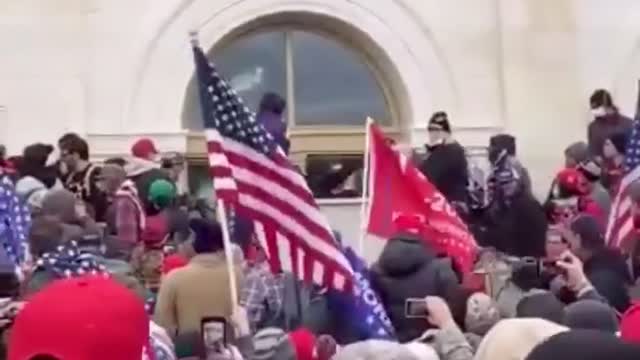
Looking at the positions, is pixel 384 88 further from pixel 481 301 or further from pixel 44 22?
pixel 481 301

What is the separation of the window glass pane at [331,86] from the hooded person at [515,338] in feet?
41.1

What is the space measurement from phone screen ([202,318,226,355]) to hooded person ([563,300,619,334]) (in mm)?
1352

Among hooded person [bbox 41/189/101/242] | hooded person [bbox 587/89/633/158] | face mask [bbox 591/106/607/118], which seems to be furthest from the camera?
face mask [bbox 591/106/607/118]

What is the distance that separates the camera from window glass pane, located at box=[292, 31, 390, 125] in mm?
17078

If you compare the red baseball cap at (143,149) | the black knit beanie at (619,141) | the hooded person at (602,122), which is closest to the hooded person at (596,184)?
the black knit beanie at (619,141)

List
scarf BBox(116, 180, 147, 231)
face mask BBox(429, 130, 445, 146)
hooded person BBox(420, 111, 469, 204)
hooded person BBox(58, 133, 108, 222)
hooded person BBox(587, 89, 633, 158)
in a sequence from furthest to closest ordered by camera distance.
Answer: hooded person BBox(587, 89, 633, 158)
face mask BBox(429, 130, 445, 146)
hooded person BBox(420, 111, 469, 204)
hooded person BBox(58, 133, 108, 222)
scarf BBox(116, 180, 147, 231)

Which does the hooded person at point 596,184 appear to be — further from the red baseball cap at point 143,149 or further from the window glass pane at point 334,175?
the red baseball cap at point 143,149

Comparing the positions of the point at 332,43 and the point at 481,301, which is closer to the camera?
the point at 481,301

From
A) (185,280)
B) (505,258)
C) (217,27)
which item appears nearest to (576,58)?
(217,27)

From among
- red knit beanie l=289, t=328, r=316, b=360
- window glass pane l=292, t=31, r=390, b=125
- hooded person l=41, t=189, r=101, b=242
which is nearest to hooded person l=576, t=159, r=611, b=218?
window glass pane l=292, t=31, r=390, b=125

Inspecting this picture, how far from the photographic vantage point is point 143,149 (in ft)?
47.9

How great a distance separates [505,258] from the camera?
11.1 m

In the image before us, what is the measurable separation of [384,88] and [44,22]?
11.3ft

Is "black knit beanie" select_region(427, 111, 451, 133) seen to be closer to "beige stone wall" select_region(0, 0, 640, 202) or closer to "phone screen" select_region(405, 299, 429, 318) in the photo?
"beige stone wall" select_region(0, 0, 640, 202)
